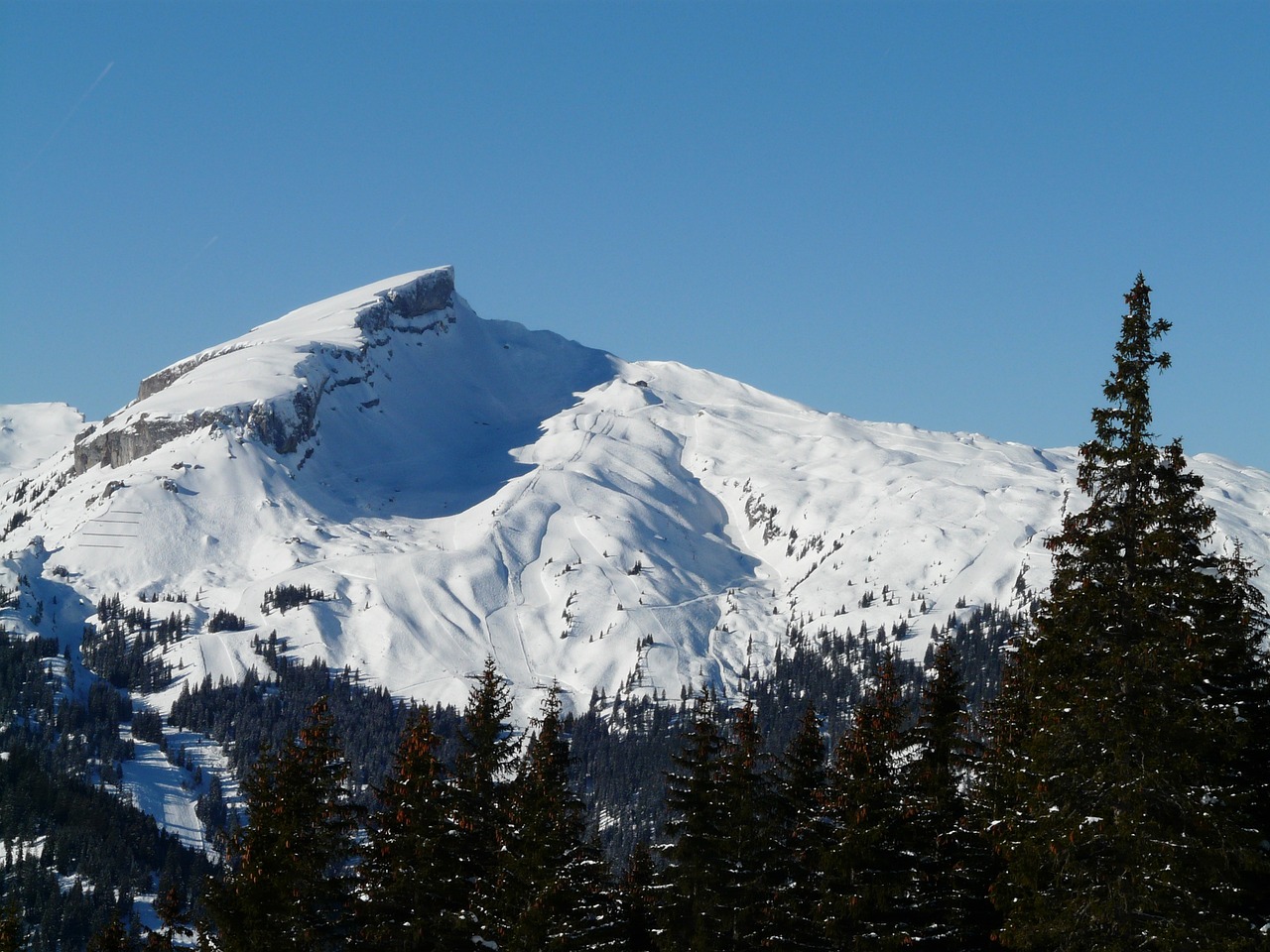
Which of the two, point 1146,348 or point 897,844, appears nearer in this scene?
point 1146,348

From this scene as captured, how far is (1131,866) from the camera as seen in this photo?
29297mm

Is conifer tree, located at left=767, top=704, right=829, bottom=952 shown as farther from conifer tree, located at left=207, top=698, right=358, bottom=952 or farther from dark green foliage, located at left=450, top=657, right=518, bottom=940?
conifer tree, located at left=207, top=698, right=358, bottom=952

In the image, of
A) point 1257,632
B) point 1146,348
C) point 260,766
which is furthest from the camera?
point 260,766

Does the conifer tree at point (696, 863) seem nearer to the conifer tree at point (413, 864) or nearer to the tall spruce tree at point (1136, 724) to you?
the conifer tree at point (413, 864)

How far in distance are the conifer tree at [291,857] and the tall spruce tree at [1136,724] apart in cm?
2220

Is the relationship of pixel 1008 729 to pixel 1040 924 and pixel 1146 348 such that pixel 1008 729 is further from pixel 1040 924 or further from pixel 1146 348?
pixel 1146 348

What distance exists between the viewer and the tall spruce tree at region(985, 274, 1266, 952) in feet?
95.5

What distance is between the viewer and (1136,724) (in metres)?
29.7

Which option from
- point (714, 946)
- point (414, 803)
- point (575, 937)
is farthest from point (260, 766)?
point (714, 946)

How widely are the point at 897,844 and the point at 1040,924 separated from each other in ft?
44.0

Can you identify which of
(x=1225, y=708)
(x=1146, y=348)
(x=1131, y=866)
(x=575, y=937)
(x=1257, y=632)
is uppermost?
(x=1146, y=348)

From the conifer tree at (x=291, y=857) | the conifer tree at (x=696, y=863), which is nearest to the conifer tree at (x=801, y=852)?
the conifer tree at (x=696, y=863)

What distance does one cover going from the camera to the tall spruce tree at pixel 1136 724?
29.1 meters

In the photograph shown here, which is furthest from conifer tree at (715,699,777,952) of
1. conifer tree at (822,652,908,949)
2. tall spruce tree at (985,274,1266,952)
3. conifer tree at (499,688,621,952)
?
tall spruce tree at (985,274,1266,952)
